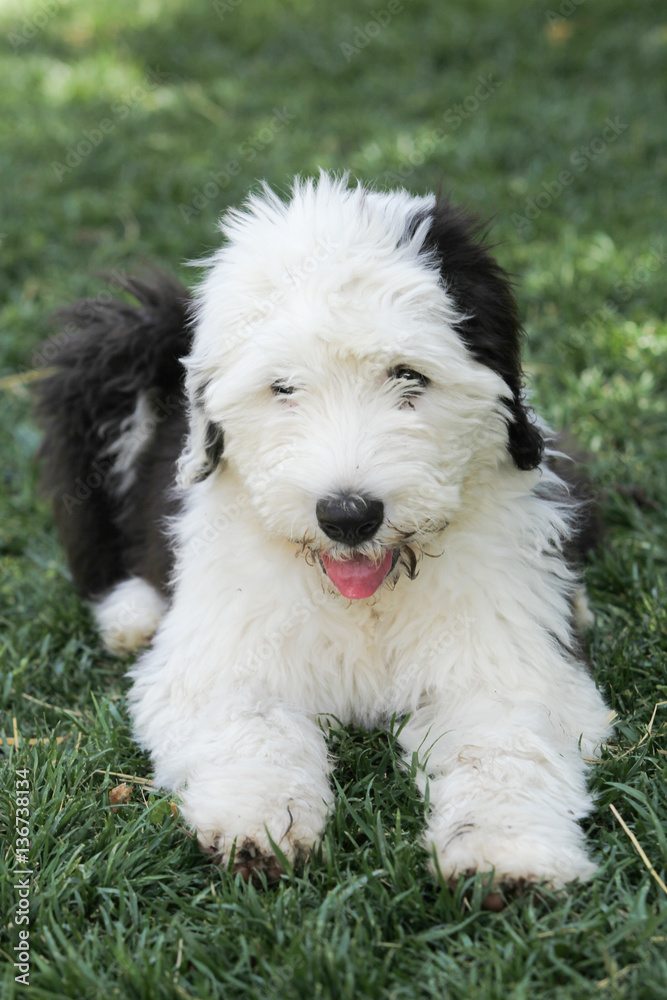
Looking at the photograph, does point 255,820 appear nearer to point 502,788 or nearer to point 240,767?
point 240,767

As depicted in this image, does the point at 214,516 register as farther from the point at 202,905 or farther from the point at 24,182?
the point at 24,182

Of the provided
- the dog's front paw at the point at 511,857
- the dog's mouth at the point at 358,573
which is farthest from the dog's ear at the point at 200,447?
the dog's front paw at the point at 511,857

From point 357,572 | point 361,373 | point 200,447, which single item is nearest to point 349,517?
point 357,572

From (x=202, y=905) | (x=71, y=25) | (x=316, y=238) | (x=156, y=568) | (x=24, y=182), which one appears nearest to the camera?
(x=202, y=905)

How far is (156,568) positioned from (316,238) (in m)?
1.45

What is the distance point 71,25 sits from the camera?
30.7 feet

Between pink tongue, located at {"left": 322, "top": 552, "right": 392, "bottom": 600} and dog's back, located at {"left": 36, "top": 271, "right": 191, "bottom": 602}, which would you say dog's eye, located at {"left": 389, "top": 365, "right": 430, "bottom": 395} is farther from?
dog's back, located at {"left": 36, "top": 271, "right": 191, "bottom": 602}

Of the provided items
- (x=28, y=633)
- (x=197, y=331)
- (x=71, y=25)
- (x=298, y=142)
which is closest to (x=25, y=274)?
(x=298, y=142)

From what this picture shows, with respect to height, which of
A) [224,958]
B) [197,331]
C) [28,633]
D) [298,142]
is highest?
[197,331]

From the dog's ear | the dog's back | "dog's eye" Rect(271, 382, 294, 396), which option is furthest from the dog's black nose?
the dog's back

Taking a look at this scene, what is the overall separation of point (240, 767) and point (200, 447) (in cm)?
87

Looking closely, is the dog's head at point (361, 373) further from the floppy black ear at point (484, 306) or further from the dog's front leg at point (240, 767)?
the dog's front leg at point (240, 767)

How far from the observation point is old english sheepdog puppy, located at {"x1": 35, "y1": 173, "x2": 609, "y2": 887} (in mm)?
2373

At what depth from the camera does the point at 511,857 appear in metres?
2.19
